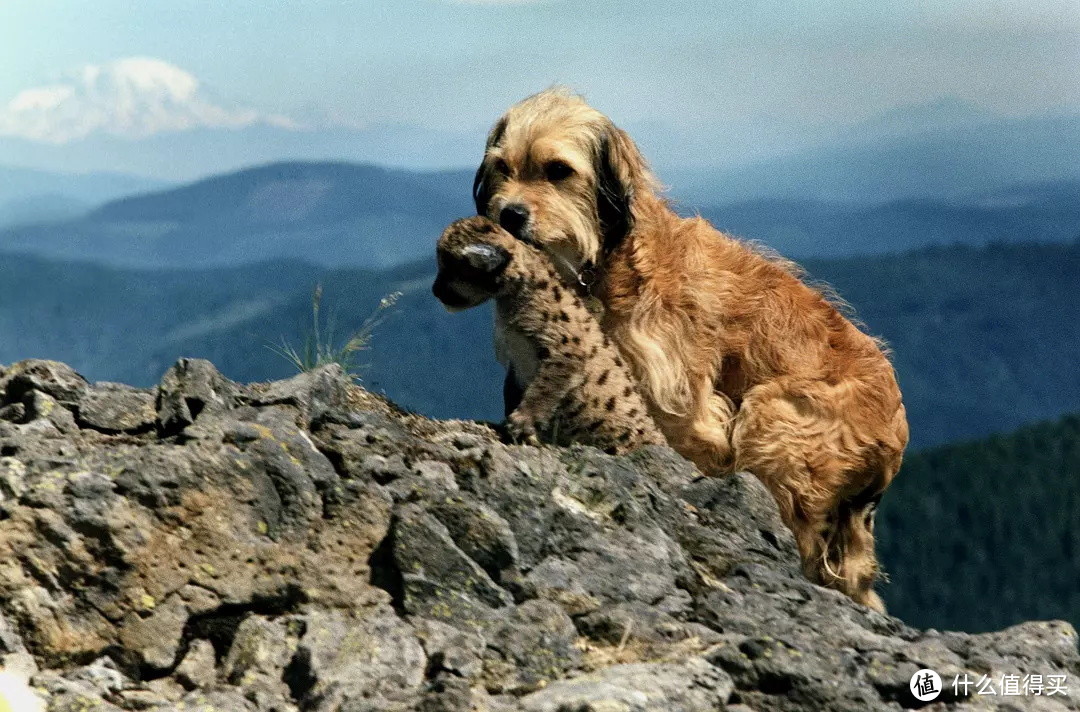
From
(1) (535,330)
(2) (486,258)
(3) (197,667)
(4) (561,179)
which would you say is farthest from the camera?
(4) (561,179)

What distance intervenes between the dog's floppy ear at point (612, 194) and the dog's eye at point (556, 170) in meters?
0.30

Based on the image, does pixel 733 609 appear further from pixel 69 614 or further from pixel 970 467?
pixel 970 467

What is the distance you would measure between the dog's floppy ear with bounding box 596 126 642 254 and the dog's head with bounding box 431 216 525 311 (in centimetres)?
151

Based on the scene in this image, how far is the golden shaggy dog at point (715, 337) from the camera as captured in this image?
1036 centimetres

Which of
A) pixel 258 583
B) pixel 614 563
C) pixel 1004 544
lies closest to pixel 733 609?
pixel 614 563

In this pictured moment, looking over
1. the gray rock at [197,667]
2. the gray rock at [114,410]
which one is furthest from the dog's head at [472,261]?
the gray rock at [197,667]

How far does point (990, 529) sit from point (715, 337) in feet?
539

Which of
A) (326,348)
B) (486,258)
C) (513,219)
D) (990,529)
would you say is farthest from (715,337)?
(990,529)

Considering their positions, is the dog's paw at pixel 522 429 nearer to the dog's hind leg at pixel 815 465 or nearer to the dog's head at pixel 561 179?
the dog's head at pixel 561 179

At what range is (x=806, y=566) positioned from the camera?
11094 millimetres

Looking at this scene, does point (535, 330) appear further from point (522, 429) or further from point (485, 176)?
point (485, 176)

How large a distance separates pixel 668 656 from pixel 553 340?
2.85 meters
